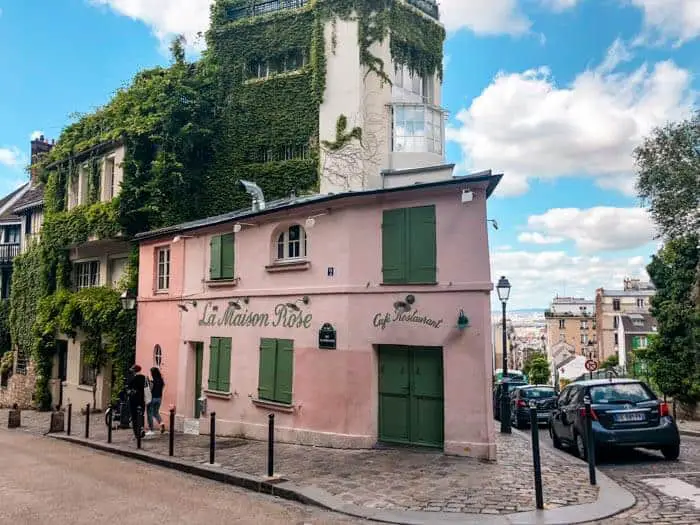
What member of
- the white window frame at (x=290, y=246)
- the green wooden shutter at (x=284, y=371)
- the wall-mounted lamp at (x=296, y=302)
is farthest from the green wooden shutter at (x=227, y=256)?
the green wooden shutter at (x=284, y=371)

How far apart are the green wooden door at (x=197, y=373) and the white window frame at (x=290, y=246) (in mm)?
4066

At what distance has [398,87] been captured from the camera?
81.7 feet

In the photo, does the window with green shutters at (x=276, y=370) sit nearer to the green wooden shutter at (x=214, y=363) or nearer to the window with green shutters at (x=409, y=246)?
the green wooden shutter at (x=214, y=363)

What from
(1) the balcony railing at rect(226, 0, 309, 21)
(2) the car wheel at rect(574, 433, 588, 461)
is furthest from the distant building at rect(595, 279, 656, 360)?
(2) the car wheel at rect(574, 433, 588, 461)

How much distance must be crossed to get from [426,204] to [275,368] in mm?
4977

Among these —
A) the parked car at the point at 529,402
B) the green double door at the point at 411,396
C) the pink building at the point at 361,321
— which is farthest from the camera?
the parked car at the point at 529,402

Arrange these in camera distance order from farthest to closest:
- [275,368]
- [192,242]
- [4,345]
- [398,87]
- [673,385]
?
[4,345], [398,87], [673,385], [192,242], [275,368]

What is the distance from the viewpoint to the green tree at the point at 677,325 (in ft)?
72.1

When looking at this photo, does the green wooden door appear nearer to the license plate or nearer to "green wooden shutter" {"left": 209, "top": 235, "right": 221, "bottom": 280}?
"green wooden shutter" {"left": 209, "top": 235, "right": 221, "bottom": 280}

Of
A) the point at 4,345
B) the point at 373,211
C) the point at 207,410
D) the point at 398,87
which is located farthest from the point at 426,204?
the point at 4,345

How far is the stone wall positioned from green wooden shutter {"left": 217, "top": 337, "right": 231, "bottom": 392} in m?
17.1

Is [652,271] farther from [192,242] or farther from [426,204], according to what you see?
[192,242]

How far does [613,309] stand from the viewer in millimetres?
80500

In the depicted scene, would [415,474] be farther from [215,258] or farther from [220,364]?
[215,258]
